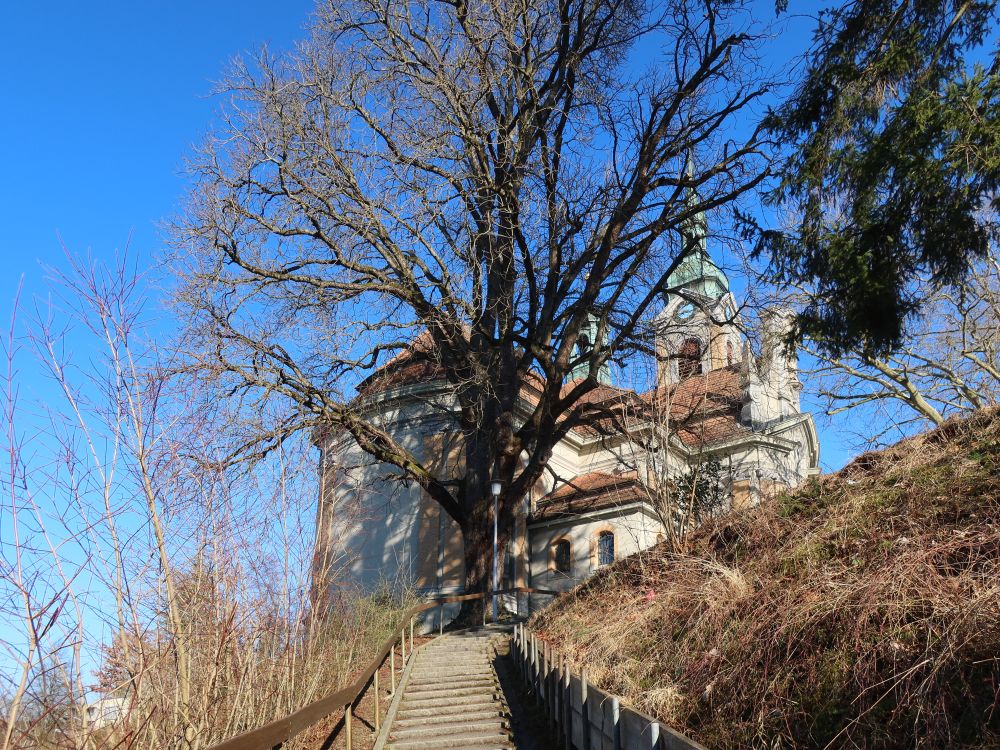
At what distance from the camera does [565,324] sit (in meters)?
22.1

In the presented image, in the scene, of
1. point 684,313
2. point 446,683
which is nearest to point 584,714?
point 446,683

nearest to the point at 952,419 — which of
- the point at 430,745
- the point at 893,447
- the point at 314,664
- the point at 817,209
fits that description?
the point at 893,447

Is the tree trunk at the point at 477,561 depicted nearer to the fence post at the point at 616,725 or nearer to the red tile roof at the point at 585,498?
the red tile roof at the point at 585,498

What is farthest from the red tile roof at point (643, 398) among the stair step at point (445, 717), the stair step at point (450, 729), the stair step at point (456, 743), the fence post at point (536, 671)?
the stair step at point (456, 743)

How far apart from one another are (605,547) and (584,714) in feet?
67.5

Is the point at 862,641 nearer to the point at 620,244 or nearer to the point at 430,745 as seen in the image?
the point at 430,745

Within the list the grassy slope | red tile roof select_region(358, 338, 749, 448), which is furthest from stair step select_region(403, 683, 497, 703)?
red tile roof select_region(358, 338, 749, 448)

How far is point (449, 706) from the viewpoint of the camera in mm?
12438

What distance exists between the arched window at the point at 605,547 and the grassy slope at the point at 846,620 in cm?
1752

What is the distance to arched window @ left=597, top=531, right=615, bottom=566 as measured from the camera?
92.7ft

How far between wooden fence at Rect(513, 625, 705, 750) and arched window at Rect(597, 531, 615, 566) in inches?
611

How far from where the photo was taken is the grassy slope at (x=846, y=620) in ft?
17.6

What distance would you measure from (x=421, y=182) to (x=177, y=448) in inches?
502

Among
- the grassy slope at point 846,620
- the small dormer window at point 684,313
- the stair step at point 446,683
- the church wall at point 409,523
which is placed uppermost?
the small dormer window at point 684,313
